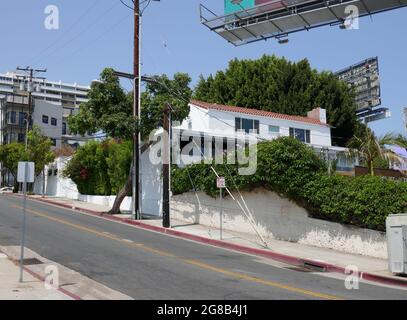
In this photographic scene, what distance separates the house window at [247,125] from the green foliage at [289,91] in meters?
11.9

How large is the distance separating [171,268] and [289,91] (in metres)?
41.2

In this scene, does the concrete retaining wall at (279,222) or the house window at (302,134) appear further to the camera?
the house window at (302,134)

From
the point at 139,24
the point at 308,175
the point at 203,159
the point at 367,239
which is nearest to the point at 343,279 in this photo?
the point at 367,239

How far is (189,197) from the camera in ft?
86.8

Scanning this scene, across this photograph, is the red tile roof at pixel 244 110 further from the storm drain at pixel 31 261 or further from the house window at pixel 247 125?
the storm drain at pixel 31 261

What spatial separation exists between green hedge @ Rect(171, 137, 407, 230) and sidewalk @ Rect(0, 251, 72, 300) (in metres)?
11.8

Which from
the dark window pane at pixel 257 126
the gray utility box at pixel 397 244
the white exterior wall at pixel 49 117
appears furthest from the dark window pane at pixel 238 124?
the white exterior wall at pixel 49 117

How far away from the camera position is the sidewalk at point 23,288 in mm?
9516

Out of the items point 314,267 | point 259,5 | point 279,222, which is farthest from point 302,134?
point 314,267

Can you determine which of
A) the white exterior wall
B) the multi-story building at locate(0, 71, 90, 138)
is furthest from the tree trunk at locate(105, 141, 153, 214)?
the multi-story building at locate(0, 71, 90, 138)

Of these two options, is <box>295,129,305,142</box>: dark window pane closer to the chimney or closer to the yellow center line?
the chimney

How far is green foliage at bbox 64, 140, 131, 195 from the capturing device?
3550 centimetres
